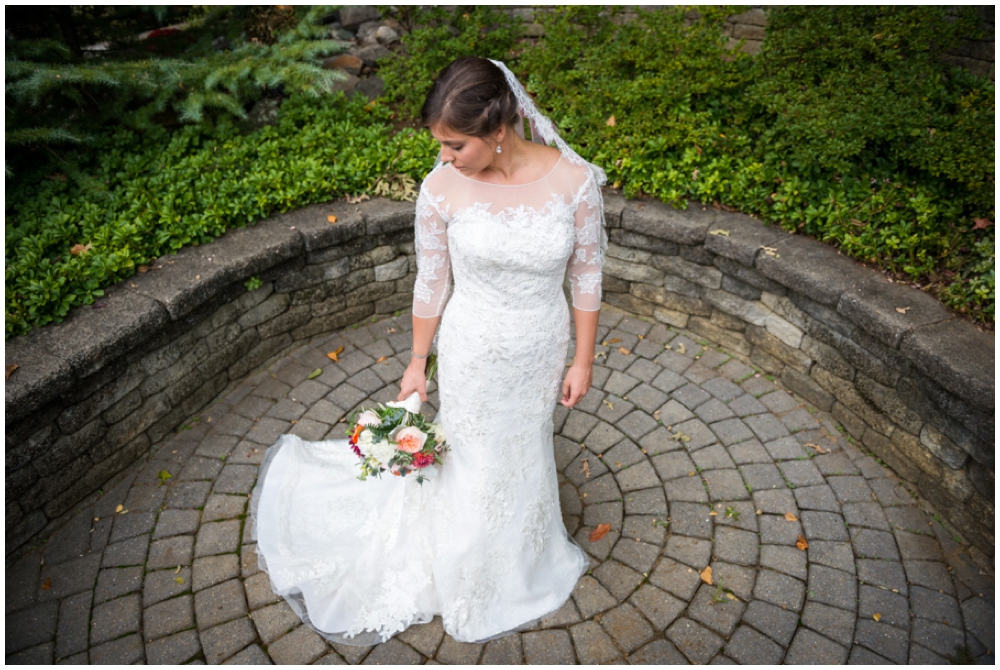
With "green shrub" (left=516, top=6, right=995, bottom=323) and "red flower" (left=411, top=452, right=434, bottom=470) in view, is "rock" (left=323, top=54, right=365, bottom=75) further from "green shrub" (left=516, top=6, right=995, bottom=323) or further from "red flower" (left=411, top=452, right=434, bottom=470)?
"red flower" (left=411, top=452, right=434, bottom=470)

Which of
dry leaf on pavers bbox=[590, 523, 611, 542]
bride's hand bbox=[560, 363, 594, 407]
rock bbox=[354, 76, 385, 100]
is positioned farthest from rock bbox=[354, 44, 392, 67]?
dry leaf on pavers bbox=[590, 523, 611, 542]

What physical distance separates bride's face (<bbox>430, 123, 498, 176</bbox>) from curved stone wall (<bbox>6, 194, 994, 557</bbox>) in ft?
8.21

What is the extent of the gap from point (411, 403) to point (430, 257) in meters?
0.76

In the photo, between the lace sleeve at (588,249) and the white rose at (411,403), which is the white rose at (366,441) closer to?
the white rose at (411,403)

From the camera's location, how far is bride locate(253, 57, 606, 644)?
281 centimetres

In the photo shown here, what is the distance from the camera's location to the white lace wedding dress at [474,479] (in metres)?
2.86

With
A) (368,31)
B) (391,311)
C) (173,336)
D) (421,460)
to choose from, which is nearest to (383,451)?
(421,460)

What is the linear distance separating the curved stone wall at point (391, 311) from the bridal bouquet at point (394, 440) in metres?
1.85

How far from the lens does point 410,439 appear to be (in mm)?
3205

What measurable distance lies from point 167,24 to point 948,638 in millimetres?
7515

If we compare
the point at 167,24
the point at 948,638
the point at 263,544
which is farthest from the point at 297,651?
the point at 167,24

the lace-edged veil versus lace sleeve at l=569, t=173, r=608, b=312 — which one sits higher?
the lace-edged veil

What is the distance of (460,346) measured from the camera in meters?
3.12

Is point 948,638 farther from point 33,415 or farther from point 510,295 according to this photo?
point 33,415
